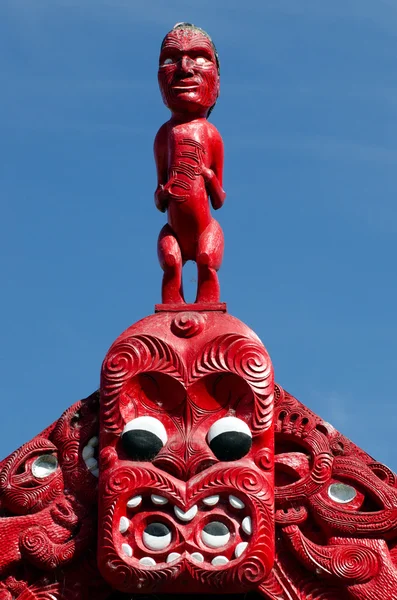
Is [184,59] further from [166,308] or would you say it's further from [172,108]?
[166,308]

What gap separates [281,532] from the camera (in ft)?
67.4

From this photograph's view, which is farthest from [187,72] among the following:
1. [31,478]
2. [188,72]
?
[31,478]

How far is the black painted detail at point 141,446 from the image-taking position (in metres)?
20.3

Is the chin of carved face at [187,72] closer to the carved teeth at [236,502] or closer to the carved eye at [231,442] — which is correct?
the carved eye at [231,442]

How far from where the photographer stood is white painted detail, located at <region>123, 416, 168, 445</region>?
67.1ft

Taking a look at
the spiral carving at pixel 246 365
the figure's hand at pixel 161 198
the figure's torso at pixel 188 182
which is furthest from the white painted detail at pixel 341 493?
the figure's hand at pixel 161 198

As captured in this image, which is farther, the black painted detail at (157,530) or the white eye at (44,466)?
the white eye at (44,466)

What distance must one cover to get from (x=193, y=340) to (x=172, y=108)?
272 cm

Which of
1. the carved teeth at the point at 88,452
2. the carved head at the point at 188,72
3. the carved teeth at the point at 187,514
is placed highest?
the carved head at the point at 188,72

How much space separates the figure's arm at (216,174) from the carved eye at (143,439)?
2755mm

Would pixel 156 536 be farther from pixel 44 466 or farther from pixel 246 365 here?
pixel 246 365

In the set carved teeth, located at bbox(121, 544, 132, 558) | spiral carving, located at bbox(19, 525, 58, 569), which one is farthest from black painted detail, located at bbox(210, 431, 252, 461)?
spiral carving, located at bbox(19, 525, 58, 569)

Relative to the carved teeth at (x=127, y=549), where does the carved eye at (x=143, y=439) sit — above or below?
above

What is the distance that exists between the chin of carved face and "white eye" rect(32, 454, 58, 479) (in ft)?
12.9
